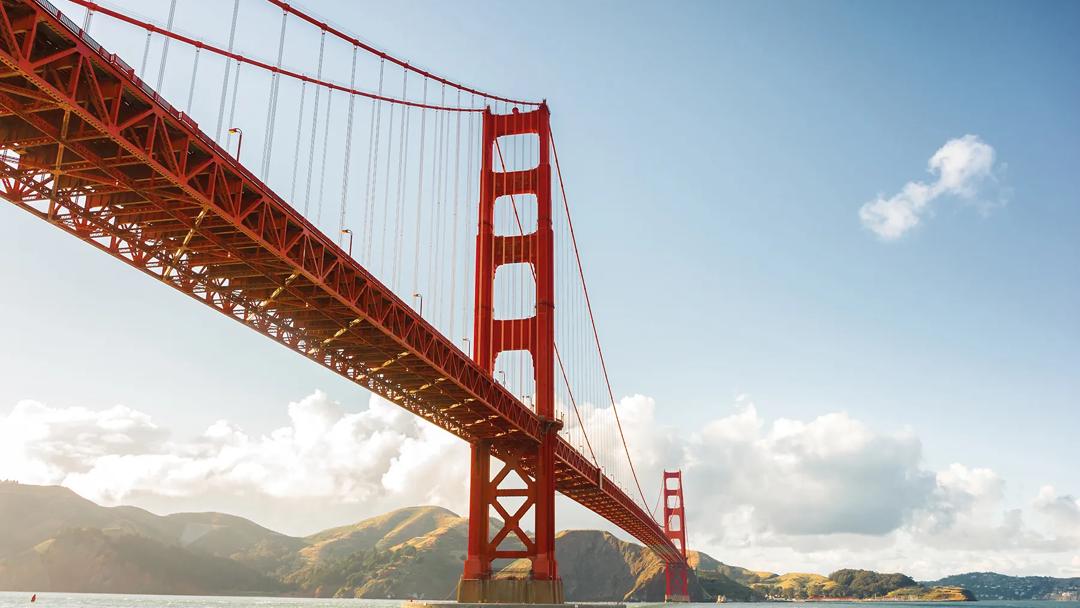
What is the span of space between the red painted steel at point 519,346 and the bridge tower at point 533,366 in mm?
49

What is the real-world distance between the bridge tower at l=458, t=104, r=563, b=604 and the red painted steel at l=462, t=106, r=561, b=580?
0.16 feet

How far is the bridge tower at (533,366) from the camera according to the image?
41781 millimetres

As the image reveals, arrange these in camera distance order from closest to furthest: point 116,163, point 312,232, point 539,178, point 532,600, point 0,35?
point 0,35
point 116,163
point 312,232
point 532,600
point 539,178

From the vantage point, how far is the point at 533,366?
45.3m

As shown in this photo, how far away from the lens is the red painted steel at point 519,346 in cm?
4291

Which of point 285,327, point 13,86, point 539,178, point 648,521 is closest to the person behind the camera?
point 13,86

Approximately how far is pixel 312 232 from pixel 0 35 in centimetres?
1021

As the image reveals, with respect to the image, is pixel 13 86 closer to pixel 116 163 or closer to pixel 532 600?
pixel 116 163

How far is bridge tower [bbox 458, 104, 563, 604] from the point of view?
41.8 m

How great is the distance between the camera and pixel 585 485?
58.6 m

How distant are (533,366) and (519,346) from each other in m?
1.26

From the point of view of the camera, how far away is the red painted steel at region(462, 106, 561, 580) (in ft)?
141

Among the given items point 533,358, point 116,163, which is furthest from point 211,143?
point 533,358

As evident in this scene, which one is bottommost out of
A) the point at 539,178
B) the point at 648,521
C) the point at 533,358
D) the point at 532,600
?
the point at 532,600
